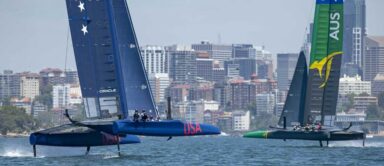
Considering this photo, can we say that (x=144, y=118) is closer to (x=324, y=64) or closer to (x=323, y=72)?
(x=324, y=64)

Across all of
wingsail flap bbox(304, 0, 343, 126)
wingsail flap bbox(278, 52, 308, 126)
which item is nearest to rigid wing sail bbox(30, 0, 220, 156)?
wingsail flap bbox(304, 0, 343, 126)

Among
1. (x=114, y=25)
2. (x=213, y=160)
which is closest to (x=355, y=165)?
(x=213, y=160)

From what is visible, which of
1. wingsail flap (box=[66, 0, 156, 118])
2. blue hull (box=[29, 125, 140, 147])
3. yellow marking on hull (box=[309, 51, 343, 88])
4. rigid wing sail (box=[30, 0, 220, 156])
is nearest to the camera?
rigid wing sail (box=[30, 0, 220, 156])

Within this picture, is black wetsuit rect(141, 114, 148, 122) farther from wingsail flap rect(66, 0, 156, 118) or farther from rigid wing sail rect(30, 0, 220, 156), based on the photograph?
wingsail flap rect(66, 0, 156, 118)

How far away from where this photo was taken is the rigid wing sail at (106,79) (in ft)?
221

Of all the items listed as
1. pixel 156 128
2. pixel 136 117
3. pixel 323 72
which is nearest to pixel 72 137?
pixel 136 117

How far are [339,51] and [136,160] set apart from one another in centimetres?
2445

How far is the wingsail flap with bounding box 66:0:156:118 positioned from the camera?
2660 inches

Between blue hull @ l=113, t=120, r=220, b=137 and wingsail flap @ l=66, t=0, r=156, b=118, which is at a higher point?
wingsail flap @ l=66, t=0, r=156, b=118

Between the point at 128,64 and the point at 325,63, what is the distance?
21.7m

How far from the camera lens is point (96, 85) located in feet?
224

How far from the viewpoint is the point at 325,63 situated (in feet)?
288

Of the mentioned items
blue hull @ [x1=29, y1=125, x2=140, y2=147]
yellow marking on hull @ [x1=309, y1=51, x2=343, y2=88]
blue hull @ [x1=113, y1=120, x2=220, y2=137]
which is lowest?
blue hull @ [x1=29, y1=125, x2=140, y2=147]

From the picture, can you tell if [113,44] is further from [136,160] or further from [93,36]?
[136,160]
